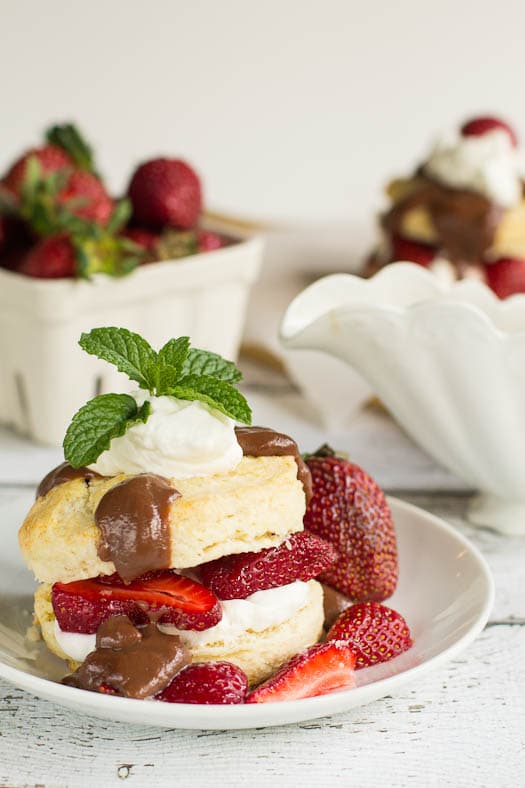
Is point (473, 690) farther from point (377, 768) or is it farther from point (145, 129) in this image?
point (145, 129)

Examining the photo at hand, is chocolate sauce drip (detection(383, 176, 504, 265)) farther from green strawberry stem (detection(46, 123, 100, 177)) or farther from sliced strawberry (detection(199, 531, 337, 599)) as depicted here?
sliced strawberry (detection(199, 531, 337, 599))

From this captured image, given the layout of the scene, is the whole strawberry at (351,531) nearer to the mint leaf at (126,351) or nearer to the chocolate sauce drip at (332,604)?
the chocolate sauce drip at (332,604)

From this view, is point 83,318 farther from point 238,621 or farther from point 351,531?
point 238,621

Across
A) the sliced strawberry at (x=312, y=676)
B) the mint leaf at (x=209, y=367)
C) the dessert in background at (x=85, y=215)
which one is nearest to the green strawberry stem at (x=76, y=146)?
the dessert in background at (x=85, y=215)

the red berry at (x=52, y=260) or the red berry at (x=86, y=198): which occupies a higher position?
the red berry at (x=86, y=198)

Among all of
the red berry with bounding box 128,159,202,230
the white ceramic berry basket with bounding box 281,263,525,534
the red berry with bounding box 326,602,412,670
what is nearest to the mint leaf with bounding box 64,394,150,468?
the red berry with bounding box 326,602,412,670

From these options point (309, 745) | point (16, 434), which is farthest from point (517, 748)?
point (16, 434)
